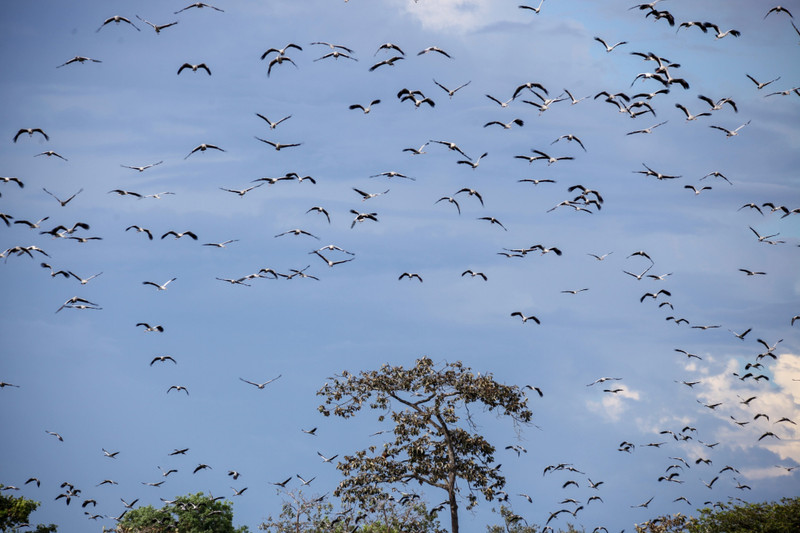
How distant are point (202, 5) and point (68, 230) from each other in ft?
36.0

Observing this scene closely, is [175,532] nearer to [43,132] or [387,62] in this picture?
[43,132]

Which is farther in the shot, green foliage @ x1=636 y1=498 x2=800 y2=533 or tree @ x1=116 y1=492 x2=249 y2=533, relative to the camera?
tree @ x1=116 y1=492 x2=249 y2=533

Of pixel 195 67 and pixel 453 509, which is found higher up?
pixel 195 67

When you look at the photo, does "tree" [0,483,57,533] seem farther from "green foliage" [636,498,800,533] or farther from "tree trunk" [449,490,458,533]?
"green foliage" [636,498,800,533]

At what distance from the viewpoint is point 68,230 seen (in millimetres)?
33375

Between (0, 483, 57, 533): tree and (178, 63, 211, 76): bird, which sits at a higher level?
(178, 63, 211, 76): bird

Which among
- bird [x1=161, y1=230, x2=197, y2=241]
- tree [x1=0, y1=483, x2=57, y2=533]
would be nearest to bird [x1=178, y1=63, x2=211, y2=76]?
bird [x1=161, y1=230, x2=197, y2=241]

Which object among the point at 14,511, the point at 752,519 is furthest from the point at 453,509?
the point at 14,511

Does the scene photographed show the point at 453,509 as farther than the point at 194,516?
No

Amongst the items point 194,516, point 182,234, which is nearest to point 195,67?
point 182,234

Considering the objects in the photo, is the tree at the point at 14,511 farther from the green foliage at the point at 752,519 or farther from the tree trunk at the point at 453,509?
the green foliage at the point at 752,519

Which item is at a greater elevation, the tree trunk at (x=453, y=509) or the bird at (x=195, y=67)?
the bird at (x=195, y=67)

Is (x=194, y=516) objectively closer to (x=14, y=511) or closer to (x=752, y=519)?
(x=14, y=511)

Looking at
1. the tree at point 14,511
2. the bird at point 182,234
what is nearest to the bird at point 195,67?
the bird at point 182,234
